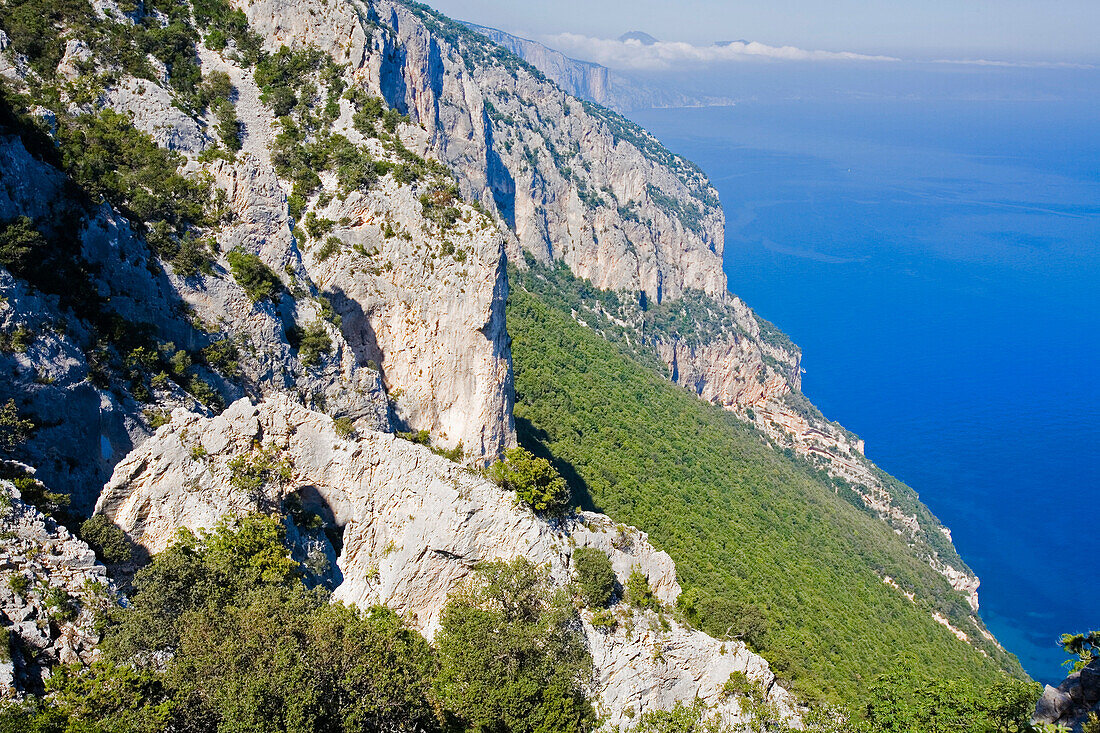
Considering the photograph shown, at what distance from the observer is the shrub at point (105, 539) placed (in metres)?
16.5

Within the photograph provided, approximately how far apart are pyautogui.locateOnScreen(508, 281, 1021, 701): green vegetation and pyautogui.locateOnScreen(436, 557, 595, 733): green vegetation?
7980mm

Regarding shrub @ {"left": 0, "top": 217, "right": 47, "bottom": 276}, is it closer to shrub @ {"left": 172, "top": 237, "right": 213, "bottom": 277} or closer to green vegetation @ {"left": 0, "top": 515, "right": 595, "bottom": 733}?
shrub @ {"left": 172, "top": 237, "right": 213, "bottom": 277}

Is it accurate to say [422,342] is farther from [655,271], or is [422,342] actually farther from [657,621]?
[655,271]

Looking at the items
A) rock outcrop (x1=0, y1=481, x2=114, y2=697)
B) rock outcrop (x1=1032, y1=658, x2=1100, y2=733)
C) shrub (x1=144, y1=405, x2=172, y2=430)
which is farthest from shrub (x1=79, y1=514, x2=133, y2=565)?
rock outcrop (x1=1032, y1=658, x2=1100, y2=733)

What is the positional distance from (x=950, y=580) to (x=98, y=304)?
87882mm

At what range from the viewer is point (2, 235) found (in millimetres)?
17438

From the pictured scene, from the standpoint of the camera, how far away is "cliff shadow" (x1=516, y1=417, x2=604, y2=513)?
4012cm

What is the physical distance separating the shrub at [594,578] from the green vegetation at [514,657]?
2.90 ft

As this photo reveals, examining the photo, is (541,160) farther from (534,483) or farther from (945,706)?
(945,706)

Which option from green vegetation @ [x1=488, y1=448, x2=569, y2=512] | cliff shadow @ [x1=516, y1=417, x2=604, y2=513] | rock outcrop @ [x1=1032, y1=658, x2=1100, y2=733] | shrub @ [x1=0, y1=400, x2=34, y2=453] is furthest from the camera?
cliff shadow @ [x1=516, y1=417, x2=604, y2=513]

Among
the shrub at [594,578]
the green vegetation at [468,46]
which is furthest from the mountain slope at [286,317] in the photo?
the green vegetation at [468,46]

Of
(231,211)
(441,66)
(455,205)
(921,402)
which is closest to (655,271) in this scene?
(441,66)

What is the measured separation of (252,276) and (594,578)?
15.7 metres

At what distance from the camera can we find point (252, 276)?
23.8 meters
